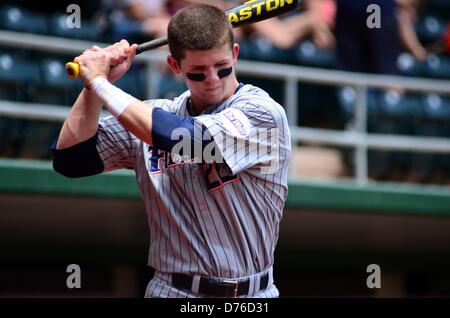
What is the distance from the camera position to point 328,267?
6.94m

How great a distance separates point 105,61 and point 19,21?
11.4 feet

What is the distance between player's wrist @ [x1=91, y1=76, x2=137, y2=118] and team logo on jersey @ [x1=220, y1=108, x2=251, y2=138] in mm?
323

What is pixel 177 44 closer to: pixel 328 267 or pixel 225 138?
pixel 225 138

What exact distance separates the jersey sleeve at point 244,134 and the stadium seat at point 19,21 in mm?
3630

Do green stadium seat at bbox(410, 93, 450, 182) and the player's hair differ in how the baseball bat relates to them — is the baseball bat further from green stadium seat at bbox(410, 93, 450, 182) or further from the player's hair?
green stadium seat at bbox(410, 93, 450, 182)

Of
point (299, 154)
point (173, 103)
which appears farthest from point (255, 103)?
point (299, 154)

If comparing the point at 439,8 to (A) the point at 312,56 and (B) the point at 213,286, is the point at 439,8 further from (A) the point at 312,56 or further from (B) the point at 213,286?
(B) the point at 213,286

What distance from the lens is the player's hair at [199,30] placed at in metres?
3.02

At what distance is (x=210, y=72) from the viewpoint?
3062mm

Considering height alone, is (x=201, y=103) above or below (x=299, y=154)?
below

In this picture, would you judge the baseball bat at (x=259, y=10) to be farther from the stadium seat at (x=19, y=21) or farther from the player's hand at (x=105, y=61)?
the stadium seat at (x=19, y=21)

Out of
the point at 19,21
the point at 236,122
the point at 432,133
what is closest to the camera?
the point at 236,122

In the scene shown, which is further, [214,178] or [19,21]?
[19,21]
